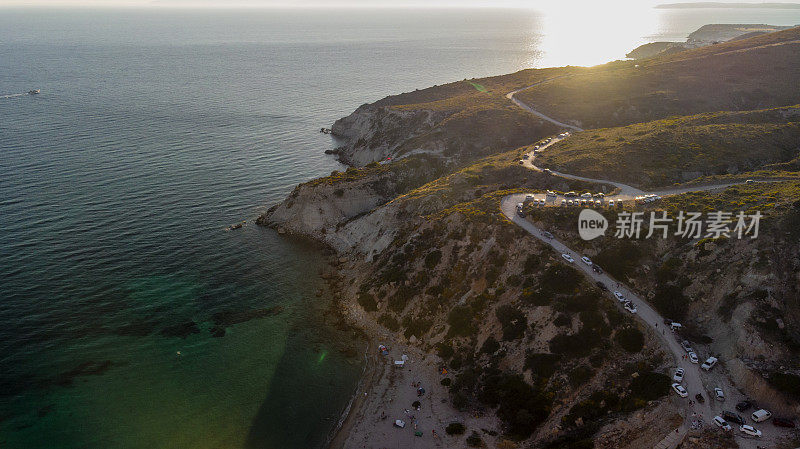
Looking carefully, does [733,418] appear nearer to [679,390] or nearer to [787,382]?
[679,390]

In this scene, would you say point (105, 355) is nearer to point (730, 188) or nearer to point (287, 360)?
point (287, 360)

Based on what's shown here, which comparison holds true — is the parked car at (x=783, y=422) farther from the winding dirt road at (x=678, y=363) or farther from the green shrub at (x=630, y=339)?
the green shrub at (x=630, y=339)

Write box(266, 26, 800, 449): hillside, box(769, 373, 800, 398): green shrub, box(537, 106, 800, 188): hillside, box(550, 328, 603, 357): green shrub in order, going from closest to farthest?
box(769, 373, 800, 398): green shrub
box(266, 26, 800, 449): hillside
box(550, 328, 603, 357): green shrub
box(537, 106, 800, 188): hillside

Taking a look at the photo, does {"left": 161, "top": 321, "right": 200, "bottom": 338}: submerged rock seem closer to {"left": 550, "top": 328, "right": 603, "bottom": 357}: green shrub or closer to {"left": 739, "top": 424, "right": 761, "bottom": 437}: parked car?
{"left": 550, "top": 328, "right": 603, "bottom": 357}: green shrub

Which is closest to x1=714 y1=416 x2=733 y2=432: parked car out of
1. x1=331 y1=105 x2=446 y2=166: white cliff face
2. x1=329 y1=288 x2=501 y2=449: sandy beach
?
x1=329 y1=288 x2=501 y2=449: sandy beach

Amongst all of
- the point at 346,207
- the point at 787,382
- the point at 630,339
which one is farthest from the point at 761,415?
the point at 346,207
